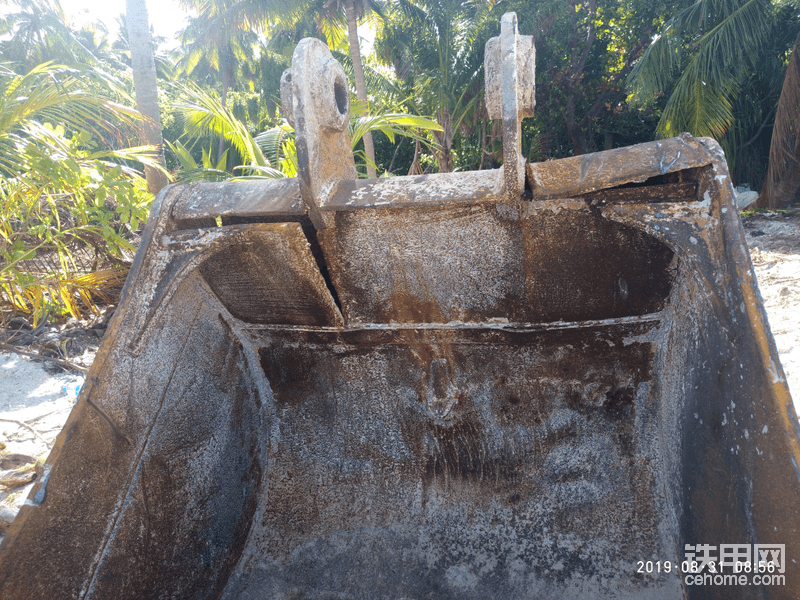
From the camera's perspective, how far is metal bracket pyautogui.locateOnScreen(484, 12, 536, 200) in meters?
1.45

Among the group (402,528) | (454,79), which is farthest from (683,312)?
(454,79)

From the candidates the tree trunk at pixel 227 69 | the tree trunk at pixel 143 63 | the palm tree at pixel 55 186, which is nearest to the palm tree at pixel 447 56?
the tree trunk at pixel 143 63

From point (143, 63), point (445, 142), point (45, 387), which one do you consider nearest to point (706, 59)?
point (445, 142)

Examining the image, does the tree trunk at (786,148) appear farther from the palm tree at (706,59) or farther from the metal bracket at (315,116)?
the metal bracket at (315,116)

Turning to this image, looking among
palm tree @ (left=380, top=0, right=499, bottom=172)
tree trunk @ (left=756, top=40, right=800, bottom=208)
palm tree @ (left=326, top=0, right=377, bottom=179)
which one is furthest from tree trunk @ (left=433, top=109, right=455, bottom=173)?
tree trunk @ (left=756, top=40, right=800, bottom=208)

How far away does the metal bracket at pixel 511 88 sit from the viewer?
145 cm

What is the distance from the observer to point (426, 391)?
A: 1.99m

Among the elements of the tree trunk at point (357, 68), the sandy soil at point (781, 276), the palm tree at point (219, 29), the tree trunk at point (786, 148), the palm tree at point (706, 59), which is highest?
the palm tree at point (219, 29)

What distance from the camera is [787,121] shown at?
8.20m

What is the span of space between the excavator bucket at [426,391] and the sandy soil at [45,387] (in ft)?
3.11

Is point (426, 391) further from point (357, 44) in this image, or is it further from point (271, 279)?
point (357, 44)

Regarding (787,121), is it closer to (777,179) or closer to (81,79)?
(777,179)

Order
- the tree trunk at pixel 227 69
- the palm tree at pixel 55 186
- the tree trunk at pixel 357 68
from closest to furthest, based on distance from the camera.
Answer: the palm tree at pixel 55 186, the tree trunk at pixel 357 68, the tree trunk at pixel 227 69

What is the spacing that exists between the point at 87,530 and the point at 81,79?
151 inches
